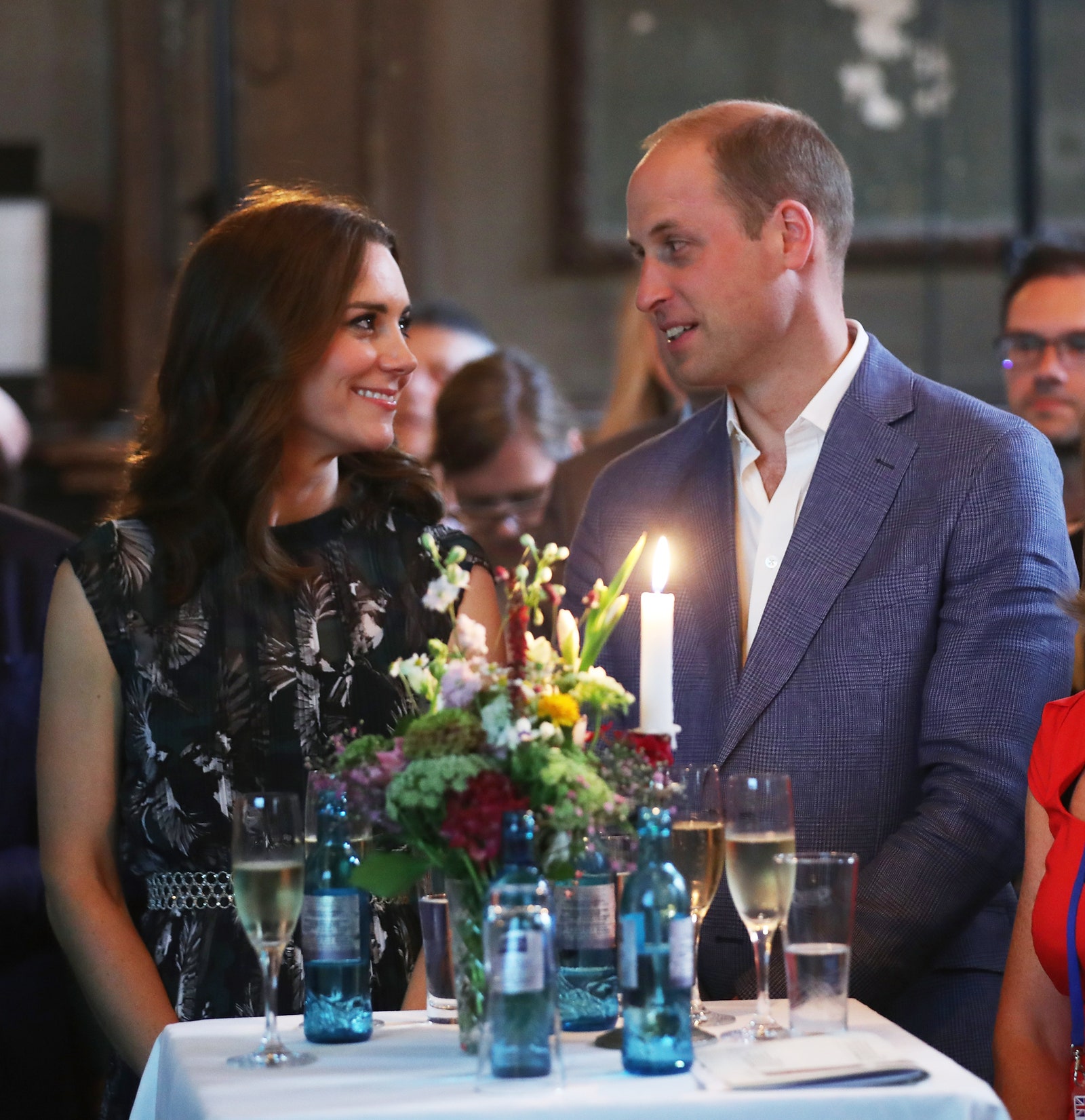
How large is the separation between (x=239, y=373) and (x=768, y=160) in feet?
2.71

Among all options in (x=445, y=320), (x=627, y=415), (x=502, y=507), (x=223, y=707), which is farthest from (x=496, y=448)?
(x=223, y=707)

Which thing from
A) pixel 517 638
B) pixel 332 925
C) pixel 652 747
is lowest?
pixel 332 925

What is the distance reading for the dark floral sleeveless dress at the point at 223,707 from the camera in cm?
237

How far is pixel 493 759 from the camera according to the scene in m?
1.65

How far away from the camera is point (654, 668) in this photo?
165 cm

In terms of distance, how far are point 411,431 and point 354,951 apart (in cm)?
293

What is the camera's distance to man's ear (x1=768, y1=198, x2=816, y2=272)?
250 cm

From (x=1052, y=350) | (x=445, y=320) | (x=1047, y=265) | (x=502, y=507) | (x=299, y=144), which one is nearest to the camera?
(x=1052, y=350)

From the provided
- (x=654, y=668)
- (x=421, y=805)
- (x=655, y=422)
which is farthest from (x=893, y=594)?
(x=655, y=422)

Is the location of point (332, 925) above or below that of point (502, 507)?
below

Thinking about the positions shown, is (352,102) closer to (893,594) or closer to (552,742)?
(893,594)

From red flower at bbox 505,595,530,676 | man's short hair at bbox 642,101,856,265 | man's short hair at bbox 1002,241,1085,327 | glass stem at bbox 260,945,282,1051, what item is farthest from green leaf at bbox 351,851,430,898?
man's short hair at bbox 1002,241,1085,327

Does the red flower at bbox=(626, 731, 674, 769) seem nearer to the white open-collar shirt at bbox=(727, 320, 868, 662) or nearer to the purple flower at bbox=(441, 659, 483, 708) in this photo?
the purple flower at bbox=(441, 659, 483, 708)

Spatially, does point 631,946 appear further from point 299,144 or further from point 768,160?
point 299,144
